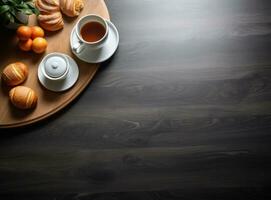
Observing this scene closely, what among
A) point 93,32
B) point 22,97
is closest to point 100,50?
point 93,32

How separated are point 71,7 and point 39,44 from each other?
15 centimetres

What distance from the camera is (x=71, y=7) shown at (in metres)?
0.99

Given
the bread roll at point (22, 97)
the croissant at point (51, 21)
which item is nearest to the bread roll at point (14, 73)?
the bread roll at point (22, 97)

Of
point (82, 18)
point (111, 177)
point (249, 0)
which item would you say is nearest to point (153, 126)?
point (111, 177)

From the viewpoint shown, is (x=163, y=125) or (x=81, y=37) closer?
(x=81, y=37)

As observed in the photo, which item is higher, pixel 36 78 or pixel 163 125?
pixel 36 78

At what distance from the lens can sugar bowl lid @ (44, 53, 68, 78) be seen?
3.15 feet

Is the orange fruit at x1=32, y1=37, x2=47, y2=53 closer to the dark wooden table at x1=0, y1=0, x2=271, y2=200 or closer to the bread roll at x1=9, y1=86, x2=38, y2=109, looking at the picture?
the bread roll at x1=9, y1=86, x2=38, y2=109

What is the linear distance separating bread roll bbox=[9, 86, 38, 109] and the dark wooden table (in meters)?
0.17

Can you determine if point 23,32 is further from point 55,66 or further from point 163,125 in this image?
point 163,125

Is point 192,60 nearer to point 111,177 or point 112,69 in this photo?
point 112,69

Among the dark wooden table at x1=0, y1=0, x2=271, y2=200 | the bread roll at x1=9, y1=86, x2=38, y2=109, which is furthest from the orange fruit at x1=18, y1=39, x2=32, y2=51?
the dark wooden table at x1=0, y1=0, x2=271, y2=200

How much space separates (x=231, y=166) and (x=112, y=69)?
51 centimetres

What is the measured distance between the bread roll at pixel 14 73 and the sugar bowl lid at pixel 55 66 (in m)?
0.06
